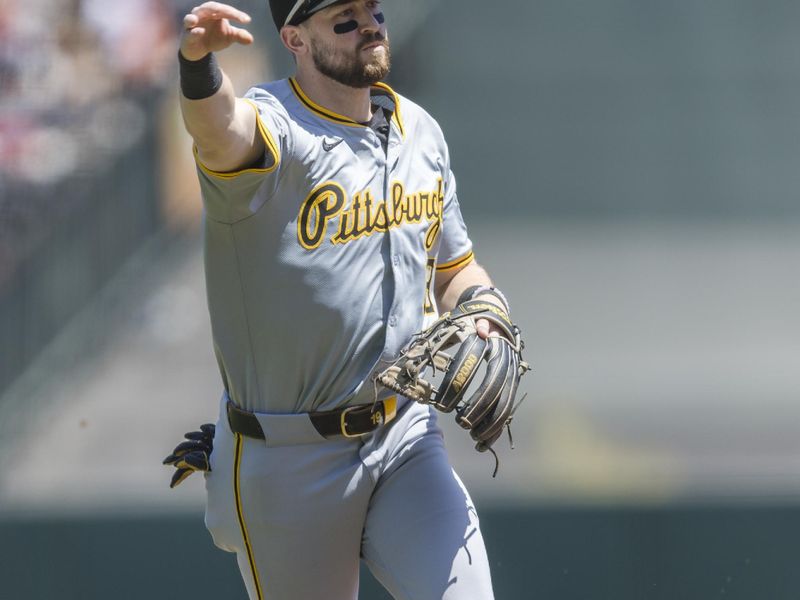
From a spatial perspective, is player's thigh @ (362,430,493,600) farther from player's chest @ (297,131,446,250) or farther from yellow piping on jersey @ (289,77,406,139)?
yellow piping on jersey @ (289,77,406,139)

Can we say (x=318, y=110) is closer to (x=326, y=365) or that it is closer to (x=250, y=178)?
(x=250, y=178)

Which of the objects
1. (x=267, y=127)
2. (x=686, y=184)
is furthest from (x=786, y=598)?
(x=267, y=127)

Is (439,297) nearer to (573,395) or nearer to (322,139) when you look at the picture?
(322,139)

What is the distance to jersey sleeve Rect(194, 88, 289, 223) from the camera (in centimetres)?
227

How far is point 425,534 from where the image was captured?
8.09 feet

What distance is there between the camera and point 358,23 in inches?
100

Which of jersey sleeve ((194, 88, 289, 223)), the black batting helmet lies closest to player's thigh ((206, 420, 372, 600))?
jersey sleeve ((194, 88, 289, 223))

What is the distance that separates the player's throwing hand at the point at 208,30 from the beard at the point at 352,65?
44 centimetres

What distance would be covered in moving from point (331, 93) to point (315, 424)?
0.68 metres

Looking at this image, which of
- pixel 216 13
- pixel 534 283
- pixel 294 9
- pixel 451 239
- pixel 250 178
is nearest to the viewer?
pixel 216 13

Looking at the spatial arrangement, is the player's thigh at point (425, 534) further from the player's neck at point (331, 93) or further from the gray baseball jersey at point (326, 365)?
the player's neck at point (331, 93)

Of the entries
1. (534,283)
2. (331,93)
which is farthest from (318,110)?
(534,283)

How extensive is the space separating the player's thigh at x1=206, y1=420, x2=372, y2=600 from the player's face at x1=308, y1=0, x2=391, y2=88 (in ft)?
2.49

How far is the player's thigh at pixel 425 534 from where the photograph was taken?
2.41 m
